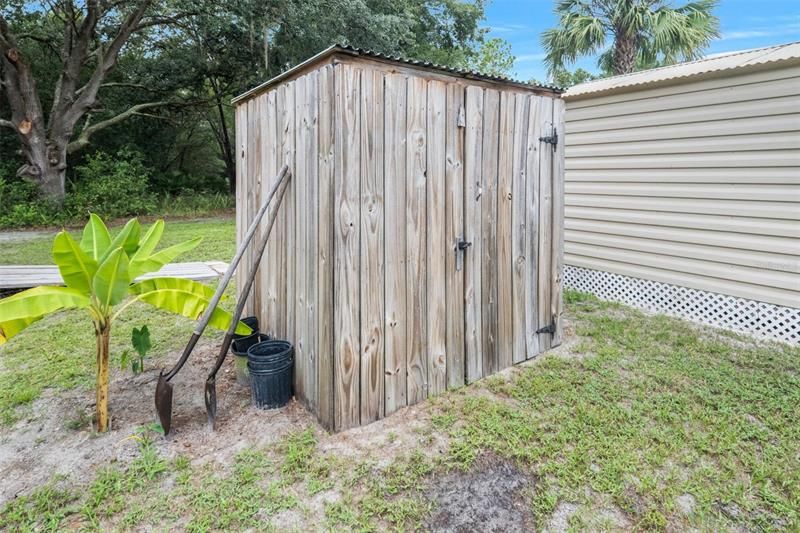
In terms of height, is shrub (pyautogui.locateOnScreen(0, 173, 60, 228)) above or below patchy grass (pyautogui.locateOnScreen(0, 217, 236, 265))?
above

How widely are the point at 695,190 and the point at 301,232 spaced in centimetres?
419

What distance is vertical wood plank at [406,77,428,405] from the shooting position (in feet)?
9.65

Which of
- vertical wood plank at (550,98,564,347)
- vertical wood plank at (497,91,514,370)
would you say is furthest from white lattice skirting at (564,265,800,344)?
vertical wood plank at (497,91,514,370)

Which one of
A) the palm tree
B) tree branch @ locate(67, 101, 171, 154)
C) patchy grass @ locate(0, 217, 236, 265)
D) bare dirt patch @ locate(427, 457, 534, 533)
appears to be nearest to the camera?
bare dirt patch @ locate(427, 457, 534, 533)

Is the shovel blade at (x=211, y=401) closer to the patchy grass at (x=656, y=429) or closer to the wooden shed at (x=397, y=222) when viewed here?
the wooden shed at (x=397, y=222)

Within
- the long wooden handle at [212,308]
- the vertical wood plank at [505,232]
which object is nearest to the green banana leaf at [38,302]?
the long wooden handle at [212,308]

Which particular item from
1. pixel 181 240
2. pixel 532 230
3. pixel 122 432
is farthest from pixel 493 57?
pixel 122 432

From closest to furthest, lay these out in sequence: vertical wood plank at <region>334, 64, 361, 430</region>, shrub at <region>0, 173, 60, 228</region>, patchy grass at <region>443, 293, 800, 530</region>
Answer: patchy grass at <region>443, 293, 800, 530</region> → vertical wood plank at <region>334, 64, 361, 430</region> → shrub at <region>0, 173, 60, 228</region>

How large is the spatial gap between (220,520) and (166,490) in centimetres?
41

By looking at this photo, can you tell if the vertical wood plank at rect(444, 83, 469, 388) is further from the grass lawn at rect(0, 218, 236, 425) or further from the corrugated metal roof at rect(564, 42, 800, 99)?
the corrugated metal roof at rect(564, 42, 800, 99)

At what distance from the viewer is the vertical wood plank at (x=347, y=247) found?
2598 mm

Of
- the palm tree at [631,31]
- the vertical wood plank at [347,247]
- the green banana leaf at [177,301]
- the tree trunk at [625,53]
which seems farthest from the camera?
the tree trunk at [625,53]

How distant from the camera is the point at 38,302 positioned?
2430mm

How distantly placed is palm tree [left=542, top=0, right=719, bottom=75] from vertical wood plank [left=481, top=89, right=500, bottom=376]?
9081 millimetres
